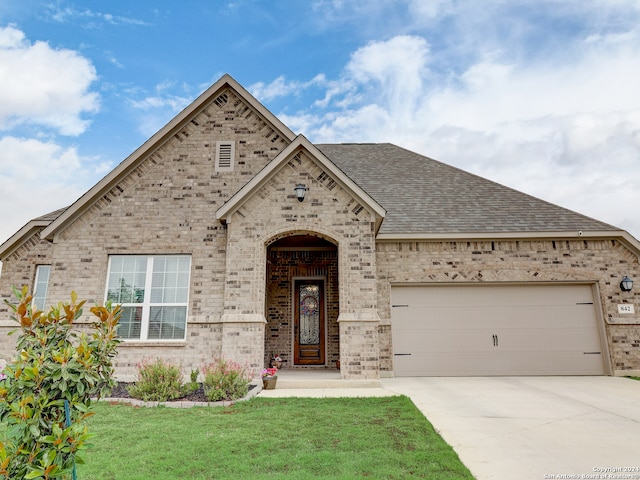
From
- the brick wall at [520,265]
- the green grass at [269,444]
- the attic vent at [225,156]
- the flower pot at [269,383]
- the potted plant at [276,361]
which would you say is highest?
the attic vent at [225,156]

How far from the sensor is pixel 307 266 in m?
11.8

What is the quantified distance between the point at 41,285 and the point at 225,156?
23.6ft

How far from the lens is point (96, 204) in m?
10.0

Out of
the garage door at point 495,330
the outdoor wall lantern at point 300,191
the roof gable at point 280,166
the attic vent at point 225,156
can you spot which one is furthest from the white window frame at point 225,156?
the garage door at point 495,330

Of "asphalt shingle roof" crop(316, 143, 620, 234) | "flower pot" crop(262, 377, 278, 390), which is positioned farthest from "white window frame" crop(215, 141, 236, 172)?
"flower pot" crop(262, 377, 278, 390)

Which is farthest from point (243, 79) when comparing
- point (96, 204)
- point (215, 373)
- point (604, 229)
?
point (604, 229)

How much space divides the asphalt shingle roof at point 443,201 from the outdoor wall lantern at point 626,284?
4.80 ft

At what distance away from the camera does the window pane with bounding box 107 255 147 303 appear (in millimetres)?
9484

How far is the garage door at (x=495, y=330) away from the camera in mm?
10180

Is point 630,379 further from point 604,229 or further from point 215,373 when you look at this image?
point 215,373

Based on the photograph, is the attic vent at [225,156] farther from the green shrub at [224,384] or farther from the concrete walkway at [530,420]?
the concrete walkway at [530,420]

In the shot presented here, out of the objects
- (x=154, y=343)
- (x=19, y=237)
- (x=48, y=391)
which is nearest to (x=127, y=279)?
(x=154, y=343)

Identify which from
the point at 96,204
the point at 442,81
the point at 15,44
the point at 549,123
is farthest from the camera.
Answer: the point at 549,123

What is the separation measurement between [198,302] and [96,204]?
3.98 m
